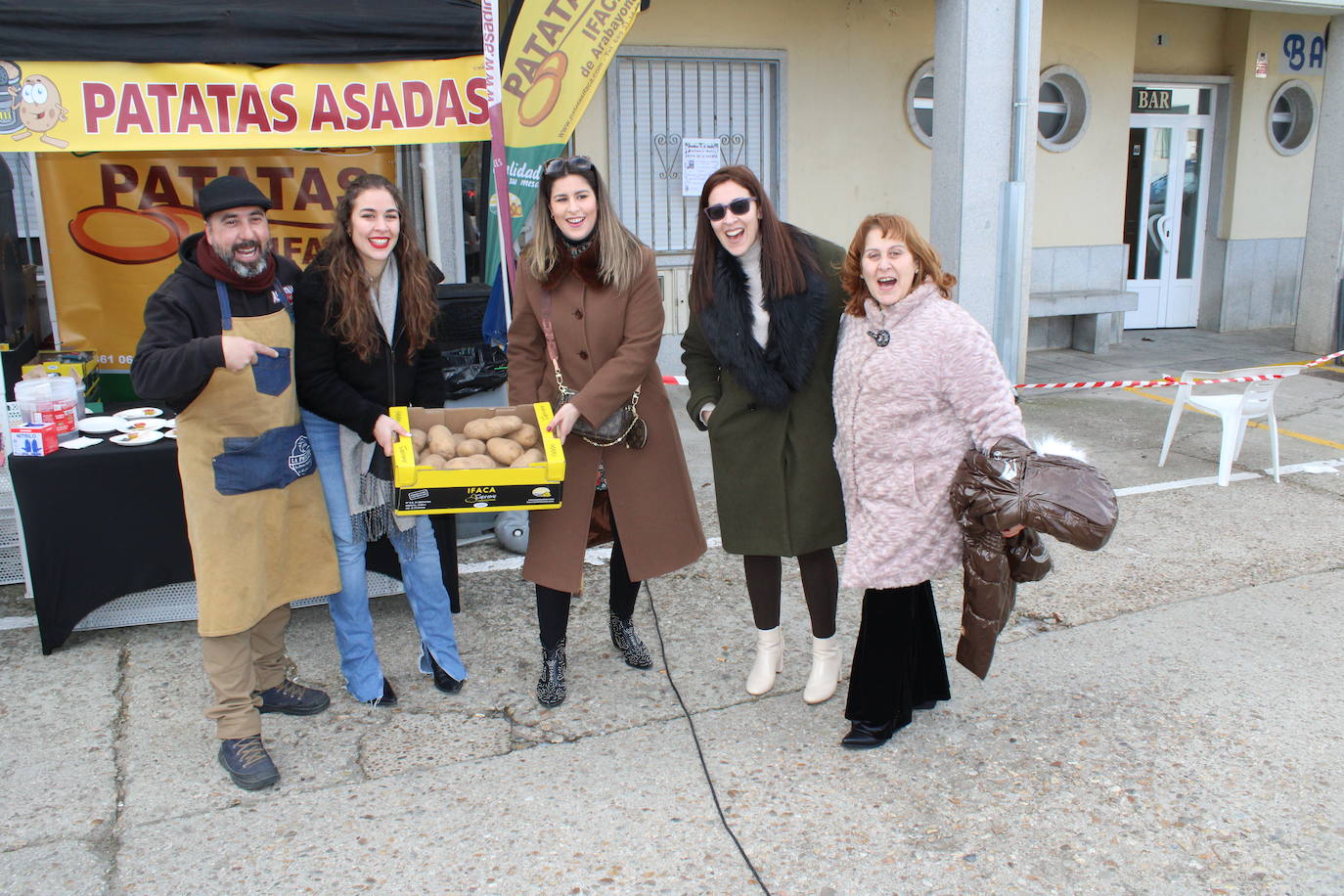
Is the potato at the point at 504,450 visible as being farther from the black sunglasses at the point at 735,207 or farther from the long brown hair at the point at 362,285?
the black sunglasses at the point at 735,207

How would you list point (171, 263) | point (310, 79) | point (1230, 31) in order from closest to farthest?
1. point (310, 79)
2. point (171, 263)
3. point (1230, 31)

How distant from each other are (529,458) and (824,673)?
1.26 meters

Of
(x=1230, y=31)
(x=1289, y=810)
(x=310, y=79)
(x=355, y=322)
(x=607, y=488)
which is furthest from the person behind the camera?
(x=1230, y=31)

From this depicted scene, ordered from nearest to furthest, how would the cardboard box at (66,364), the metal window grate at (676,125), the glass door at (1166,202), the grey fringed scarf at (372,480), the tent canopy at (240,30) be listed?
the grey fringed scarf at (372,480) → the tent canopy at (240,30) → the cardboard box at (66,364) → the metal window grate at (676,125) → the glass door at (1166,202)

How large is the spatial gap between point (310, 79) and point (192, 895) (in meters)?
3.59

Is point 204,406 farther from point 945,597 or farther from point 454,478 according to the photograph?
point 945,597

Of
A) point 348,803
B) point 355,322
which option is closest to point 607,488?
point 355,322

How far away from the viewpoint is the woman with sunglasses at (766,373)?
315cm

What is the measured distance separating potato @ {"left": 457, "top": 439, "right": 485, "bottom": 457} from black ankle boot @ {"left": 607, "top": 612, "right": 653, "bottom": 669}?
102 centimetres

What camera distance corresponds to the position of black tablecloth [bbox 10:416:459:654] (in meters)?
3.80

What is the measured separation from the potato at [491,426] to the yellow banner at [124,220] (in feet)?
9.63

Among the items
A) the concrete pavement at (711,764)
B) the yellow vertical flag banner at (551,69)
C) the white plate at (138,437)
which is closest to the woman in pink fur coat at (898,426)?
the concrete pavement at (711,764)

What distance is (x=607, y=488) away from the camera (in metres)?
3.47

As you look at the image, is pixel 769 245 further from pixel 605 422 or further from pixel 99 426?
pixel 99 426
